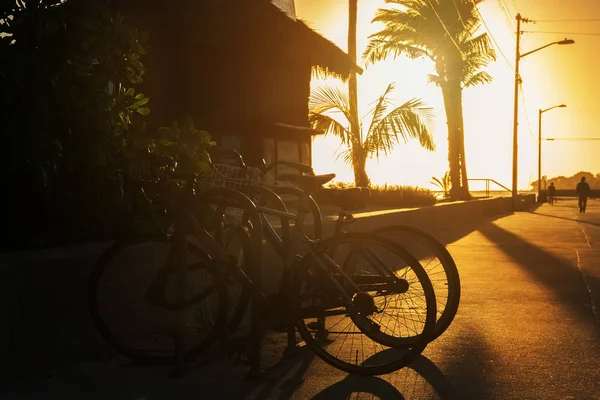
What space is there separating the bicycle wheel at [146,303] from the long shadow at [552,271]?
3451 mm

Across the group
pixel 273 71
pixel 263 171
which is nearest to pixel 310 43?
pixel 273 71

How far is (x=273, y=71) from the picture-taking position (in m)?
20.5

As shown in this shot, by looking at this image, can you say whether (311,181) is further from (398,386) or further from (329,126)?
(329,126)

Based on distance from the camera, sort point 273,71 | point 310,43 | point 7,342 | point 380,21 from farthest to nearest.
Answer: point 380,21 < point 273,71 < point 310,43 < point 7,342

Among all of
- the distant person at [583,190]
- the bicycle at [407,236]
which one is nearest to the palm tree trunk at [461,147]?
the distant person at [583,190]

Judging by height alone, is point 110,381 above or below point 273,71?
below

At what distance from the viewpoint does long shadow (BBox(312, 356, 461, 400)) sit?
4.61 m

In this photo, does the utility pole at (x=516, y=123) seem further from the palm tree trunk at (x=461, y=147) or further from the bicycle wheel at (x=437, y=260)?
the bicycle wheel at (x=437, y=260)

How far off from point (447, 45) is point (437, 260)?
34.6 metres

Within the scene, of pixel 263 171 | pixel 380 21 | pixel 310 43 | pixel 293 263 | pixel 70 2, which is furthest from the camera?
pixel 380 21

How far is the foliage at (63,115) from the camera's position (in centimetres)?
561

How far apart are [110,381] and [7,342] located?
610 millimetres

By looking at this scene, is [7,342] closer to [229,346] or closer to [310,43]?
[229,346]

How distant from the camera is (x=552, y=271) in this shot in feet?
36.4
